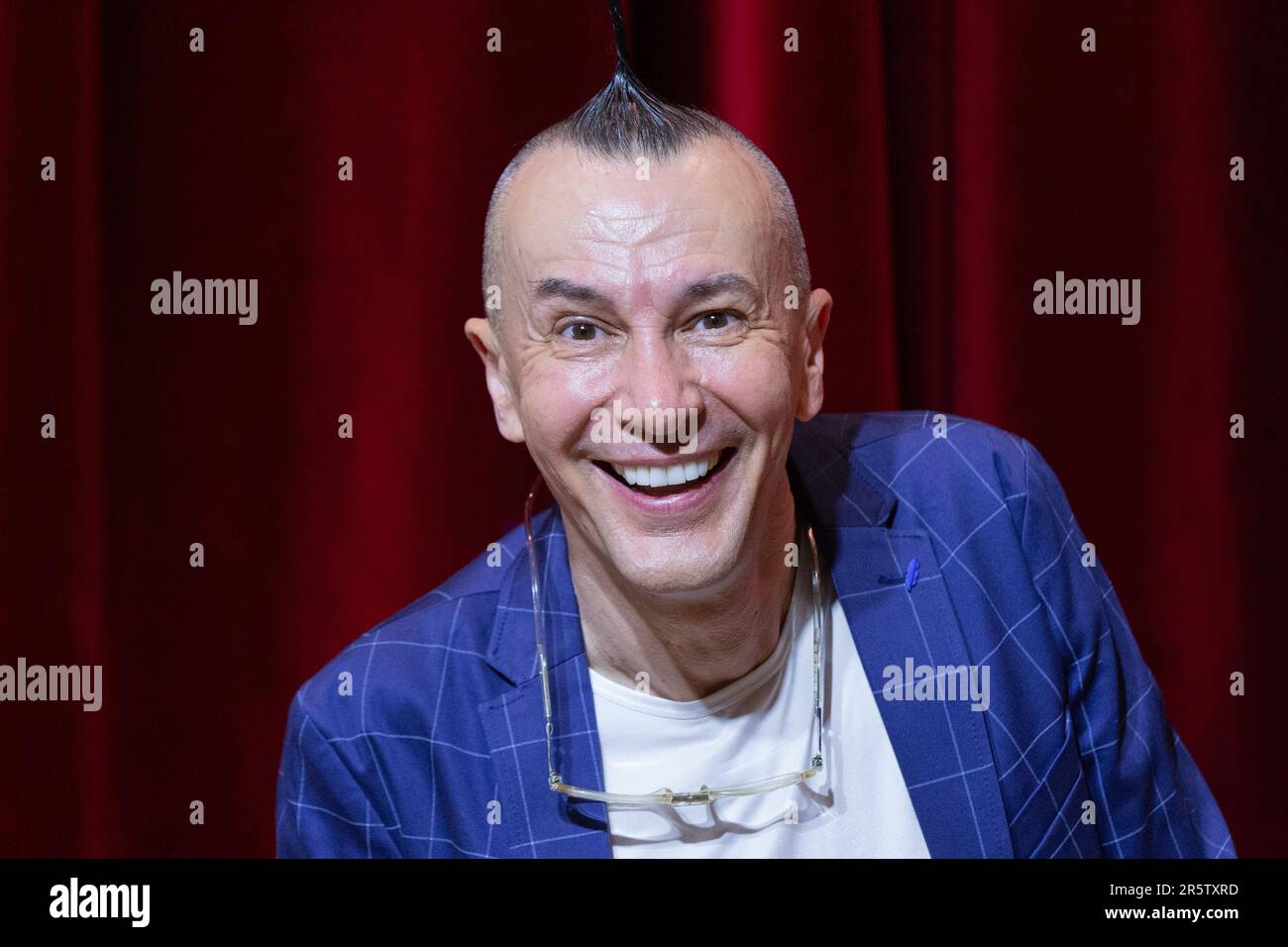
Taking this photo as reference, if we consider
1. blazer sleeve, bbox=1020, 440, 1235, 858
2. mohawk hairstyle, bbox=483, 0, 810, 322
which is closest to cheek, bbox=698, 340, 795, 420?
mohawk hairstyle, bbox=483, 0, 810, 322

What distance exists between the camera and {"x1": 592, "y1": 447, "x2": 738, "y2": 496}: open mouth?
1141 millimetres

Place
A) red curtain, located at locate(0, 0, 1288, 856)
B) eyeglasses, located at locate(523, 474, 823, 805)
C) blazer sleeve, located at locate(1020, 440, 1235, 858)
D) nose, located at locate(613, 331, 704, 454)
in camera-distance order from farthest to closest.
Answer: red curtain, located at locate(0, 0, 1288, 856) < blazer sleeve, located at locate(1020, 440, 1235, 858) < eyeglasses, located at locate(523, 474, 823, 805) < nose, located at locate(613, 331, 704, 454)

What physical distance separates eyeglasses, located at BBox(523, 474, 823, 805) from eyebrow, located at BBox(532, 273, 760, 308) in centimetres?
24

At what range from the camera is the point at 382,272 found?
1.57 meters

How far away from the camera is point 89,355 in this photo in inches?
59.9

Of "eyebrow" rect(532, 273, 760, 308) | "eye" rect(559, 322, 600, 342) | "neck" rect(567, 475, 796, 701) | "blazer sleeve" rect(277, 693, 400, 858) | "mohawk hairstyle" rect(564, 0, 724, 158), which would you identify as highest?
"mohawk hairstyle" rect(564, 0, 724, 158)

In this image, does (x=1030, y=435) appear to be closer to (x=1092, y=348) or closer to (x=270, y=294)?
(x=1092, y=348)

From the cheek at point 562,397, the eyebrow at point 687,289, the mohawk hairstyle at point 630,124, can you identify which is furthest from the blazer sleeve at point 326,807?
the mohawk hairstyle at point 630,124

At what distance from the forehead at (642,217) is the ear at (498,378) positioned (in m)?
0.09

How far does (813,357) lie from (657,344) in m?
0.22

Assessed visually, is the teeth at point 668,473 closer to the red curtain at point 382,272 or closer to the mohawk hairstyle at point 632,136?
the mohawk hairstyle at point 632,136

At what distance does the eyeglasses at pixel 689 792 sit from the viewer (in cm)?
120

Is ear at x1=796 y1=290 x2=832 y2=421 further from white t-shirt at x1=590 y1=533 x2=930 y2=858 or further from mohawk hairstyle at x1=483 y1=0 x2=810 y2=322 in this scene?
white t-shirt at x1=590 y1=533 x2=930 y2=858

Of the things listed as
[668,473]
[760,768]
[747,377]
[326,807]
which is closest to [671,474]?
[668,473]
